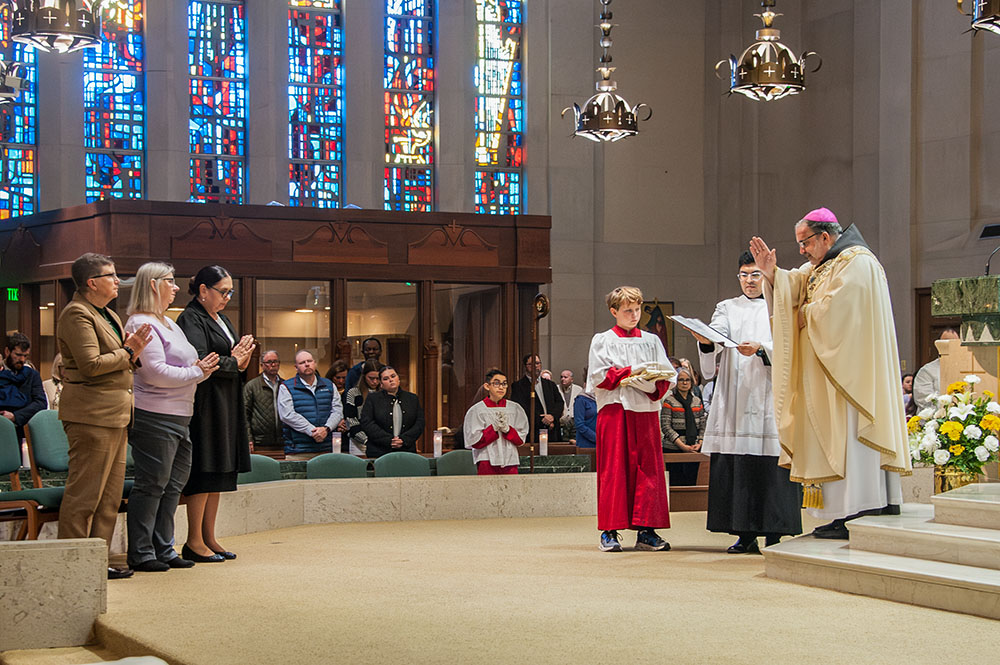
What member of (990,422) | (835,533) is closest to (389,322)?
(990,422)

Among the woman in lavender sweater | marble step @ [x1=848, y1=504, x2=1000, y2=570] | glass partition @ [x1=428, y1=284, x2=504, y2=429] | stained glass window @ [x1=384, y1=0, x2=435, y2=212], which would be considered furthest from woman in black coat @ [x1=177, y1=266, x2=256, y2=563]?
stained glass window @ [x1=384, y1=0, x2=435, y2=212]

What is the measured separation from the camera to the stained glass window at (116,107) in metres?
15.8

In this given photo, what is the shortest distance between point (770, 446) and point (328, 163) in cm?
1056

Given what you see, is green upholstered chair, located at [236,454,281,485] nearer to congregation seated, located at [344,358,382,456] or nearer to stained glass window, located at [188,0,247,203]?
congregation seated, located at [344,358,382,456]

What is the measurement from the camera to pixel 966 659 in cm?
450

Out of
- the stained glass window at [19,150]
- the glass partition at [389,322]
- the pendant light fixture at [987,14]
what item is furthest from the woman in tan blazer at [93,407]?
the stained glass window at [19,150]

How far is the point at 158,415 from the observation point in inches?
254

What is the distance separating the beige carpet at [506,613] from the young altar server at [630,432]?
0.23 metres

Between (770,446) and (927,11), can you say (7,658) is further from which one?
(927,11)

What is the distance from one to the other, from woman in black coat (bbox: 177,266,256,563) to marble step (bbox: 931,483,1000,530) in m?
3.60

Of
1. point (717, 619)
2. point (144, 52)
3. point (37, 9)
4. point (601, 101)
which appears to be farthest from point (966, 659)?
point (144, 52)

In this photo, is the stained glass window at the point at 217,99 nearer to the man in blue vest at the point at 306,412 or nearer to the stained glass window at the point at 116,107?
the stained glass window at the point at 116,107

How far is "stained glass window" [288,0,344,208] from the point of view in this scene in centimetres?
1667

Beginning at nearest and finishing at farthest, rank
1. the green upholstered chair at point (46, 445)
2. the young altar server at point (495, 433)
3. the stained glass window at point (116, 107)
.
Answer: the green upholstered chair at point (46, 445) → the young altar server at point (495, 433) → the stained glass window at point (116, 107)
